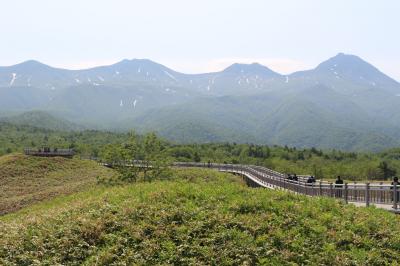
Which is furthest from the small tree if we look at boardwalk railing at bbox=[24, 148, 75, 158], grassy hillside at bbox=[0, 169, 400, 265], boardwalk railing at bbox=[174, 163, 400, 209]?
grassy hillside at bbox=[0, 169, 400, 265]

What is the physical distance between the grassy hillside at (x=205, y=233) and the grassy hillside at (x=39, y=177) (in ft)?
110

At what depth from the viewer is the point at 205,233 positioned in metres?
18.2

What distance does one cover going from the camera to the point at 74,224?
752 inches

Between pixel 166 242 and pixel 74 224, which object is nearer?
pixel 166 242

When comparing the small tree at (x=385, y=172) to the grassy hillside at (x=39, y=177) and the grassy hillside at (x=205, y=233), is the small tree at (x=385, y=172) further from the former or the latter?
the grassy hillside at (x=205, y=233)

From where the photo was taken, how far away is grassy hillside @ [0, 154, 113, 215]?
55.0 m

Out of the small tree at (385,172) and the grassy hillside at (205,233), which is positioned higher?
the grassy hillside at (205,233)

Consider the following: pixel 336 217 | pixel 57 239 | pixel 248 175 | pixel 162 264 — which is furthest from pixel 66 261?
pixel 248 175

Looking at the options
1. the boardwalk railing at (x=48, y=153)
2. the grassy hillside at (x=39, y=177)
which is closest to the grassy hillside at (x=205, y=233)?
the grassy hillside at (x=39, y=177)

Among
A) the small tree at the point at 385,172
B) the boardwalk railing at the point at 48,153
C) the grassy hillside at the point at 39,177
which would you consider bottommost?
the small tree at the point at 385,172

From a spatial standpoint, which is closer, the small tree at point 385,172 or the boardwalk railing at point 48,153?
the boardwalk railing at point 48,153

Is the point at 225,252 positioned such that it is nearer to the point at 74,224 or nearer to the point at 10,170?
the point at 74,224

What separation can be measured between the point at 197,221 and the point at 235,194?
407cm

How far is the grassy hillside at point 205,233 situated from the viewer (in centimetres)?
1677
